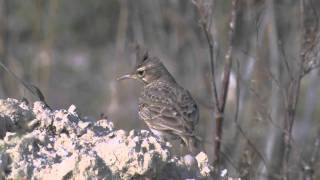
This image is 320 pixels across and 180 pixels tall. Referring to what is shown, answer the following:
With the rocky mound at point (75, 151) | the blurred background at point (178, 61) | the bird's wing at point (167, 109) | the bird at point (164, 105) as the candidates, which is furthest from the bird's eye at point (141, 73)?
the rocky mound at point (75, 151)

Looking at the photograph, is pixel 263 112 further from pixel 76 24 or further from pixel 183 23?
pixel 76 24

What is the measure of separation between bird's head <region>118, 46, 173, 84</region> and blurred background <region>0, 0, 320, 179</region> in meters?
0.38

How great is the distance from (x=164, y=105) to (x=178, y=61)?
3.31 meters

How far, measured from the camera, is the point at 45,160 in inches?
169

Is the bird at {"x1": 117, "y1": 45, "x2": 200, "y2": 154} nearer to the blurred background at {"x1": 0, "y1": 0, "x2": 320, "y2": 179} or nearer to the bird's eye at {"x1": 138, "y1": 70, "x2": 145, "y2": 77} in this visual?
the bird's eye at {"x1": 138, "y1": 70, "x2": 145, "y2": 77}

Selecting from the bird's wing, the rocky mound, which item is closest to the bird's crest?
the bird's wing

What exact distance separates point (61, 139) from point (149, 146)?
41 centimetres

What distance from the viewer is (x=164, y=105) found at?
7461 mm

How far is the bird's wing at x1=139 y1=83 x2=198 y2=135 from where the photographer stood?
7004 mm

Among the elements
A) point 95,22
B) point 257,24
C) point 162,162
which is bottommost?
point 162,162

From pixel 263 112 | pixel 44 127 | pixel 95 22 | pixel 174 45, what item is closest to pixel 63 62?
pixel 95 22

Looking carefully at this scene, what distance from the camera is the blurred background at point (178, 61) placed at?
7352 mm

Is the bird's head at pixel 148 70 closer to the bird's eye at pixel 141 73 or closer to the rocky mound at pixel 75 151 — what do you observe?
the bird's eye at pixel 141 73

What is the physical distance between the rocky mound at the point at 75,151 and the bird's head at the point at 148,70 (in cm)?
294
